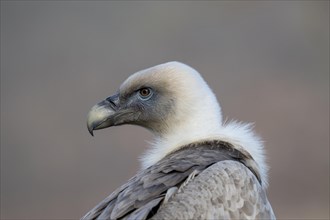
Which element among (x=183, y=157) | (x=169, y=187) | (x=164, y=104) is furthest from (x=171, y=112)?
(x=169, y=187)

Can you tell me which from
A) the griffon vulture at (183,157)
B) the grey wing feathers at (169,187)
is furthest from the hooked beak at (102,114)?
the grey wing feathers at (169,187)

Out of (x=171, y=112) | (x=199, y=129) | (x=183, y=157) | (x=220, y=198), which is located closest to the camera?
(x=220, y=198)

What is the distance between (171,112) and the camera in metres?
3.67

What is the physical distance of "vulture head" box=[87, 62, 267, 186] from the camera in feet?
11.6

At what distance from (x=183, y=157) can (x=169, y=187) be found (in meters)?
0.24

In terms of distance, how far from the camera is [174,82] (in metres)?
3.65

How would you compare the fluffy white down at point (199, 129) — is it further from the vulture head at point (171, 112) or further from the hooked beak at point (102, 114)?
the hooked beak at point (102, 114)

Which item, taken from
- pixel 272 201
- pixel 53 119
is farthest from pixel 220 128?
pixel 53 119

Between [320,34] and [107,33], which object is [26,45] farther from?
[320,34]

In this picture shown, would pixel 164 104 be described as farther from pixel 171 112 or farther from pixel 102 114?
pixel 102 114

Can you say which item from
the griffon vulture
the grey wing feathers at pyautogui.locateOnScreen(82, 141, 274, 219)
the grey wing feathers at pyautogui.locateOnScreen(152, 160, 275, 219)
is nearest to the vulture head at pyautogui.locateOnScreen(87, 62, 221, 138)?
the griffon vulture

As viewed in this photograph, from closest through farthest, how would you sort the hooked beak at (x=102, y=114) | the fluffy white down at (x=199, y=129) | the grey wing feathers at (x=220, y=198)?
the grey wing feathers at (x=220, y=198) → the fluffy white down at (x=199, y=129) → the hooked beak at (x=102, y=114)

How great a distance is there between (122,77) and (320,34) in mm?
1810

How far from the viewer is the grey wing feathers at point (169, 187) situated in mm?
3025
